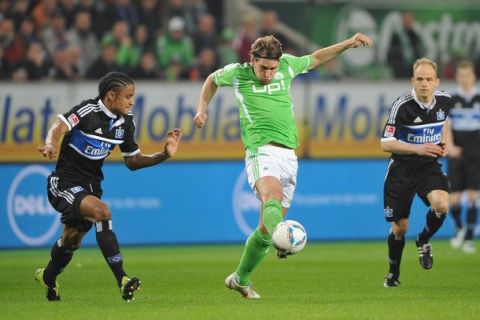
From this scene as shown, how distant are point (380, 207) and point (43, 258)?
234 inches

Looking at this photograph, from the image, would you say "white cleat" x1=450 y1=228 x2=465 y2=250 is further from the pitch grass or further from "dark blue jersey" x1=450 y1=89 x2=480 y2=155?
"dark blue jersey" x1=450 y1=89 x2=480 y2=155

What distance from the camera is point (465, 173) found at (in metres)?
17.2

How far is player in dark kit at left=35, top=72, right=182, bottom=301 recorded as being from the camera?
30.5ft

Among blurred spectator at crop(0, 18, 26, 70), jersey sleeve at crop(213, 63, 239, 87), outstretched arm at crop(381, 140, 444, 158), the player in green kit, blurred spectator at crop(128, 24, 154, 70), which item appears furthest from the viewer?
blurred spectator at crop(128, 24, 154, 70)

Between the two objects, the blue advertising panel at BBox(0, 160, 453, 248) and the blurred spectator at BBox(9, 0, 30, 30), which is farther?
the blurred spectator at BBox(9, 0, 30, 30)

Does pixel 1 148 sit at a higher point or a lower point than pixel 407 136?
lower

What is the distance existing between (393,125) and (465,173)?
664 cm

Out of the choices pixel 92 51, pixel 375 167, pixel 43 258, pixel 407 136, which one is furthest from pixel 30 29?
pixel 407 136

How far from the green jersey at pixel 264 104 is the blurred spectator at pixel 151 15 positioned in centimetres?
966

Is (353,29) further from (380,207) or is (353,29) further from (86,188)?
(86,188)

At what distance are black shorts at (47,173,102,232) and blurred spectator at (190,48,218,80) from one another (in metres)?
9.98

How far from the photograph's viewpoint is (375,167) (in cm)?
1867

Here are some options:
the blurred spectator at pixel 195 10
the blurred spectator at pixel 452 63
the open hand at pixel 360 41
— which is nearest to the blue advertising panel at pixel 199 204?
the blurred spectator at pixel 452 63

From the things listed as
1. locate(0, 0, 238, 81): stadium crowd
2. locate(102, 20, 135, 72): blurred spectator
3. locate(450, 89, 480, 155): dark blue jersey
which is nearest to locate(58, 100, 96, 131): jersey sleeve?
locate(450, 89, 480, 155): dark blue jersey
